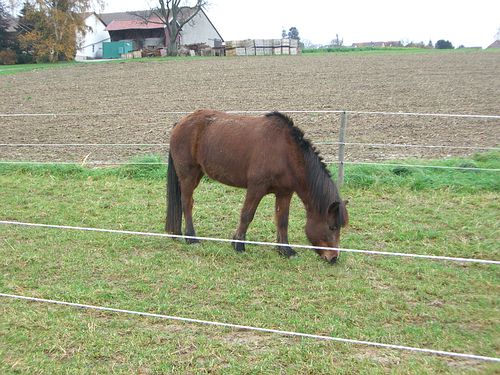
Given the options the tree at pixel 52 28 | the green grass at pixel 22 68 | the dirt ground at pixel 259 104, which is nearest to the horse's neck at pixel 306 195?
the dirt ground at pixel 259 104

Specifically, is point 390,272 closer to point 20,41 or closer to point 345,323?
point 345,323

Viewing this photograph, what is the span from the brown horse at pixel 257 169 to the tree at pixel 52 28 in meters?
49.5

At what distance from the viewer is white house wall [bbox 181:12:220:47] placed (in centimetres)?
7181

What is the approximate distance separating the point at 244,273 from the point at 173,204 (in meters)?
1.65

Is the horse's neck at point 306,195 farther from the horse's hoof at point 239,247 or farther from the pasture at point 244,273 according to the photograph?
the horse's hoof at point 239,247

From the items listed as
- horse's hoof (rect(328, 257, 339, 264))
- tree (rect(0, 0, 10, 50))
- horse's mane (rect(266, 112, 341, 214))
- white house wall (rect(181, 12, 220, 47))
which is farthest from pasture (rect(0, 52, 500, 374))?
white house wall (rect(181, 12, 220, 47))

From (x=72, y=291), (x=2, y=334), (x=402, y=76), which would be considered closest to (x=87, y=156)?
(x=72, y=291)

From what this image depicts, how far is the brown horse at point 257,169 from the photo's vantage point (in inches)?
209

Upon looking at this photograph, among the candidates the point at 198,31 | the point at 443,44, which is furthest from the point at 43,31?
the point at 443,44

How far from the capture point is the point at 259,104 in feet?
57.1

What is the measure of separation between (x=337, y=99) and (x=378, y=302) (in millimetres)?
14668

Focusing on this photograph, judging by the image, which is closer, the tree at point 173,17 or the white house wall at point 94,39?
the tree at point 173,17

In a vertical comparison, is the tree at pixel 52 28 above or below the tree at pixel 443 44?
above

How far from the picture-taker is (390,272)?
5184 mm
